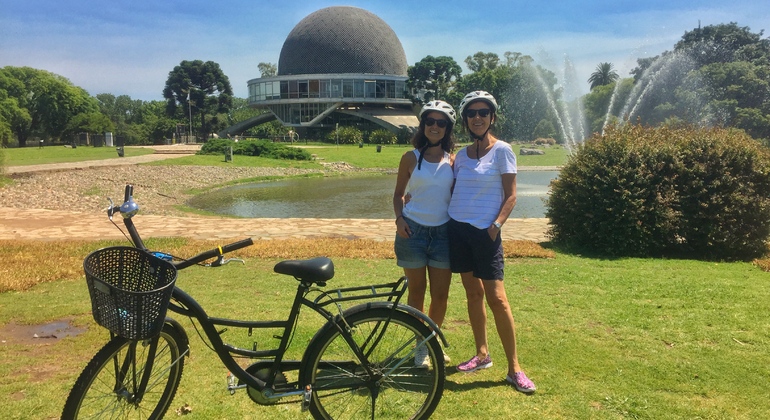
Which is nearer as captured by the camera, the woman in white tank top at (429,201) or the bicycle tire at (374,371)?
the bicycle tire at (374,371)

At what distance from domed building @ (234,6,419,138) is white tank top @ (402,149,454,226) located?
202 feet

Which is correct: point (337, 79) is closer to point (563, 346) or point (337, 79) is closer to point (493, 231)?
point (563, 346)

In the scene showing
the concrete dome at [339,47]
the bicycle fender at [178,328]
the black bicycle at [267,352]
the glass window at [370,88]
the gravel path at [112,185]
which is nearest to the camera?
the black bicycle at [267,352]

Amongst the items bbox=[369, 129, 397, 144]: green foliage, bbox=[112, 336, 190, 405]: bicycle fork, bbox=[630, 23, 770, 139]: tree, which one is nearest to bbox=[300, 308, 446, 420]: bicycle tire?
bbox=[112, 336, 190, 405]: bicycle fork

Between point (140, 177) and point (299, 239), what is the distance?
15.4 m

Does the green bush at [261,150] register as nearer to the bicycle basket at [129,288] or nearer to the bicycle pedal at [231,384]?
the bicycle pedal at [231,384]

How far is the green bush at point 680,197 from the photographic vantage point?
8.09 meters

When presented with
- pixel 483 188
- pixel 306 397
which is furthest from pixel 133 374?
pixel 483 188

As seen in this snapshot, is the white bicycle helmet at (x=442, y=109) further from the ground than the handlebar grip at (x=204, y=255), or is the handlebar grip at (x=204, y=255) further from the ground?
the white bicycle helmet at (x=442, y=109)

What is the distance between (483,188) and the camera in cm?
359

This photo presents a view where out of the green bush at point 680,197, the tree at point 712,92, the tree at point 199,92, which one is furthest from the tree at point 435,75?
the green bush at point 680,197

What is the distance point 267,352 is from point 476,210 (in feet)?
5.17

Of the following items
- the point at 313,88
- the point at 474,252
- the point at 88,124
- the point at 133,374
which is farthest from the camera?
the point at 313,88

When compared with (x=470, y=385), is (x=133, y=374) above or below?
above
